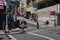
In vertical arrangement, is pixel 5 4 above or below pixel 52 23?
above

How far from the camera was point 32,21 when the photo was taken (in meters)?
62.3

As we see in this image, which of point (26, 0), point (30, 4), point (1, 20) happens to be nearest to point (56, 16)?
point (1, 20)

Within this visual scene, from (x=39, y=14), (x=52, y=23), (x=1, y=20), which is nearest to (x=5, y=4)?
(x=1, y=20)

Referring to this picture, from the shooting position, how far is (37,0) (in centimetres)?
6869

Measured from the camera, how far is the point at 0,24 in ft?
128

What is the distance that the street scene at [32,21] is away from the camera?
33.1 meters

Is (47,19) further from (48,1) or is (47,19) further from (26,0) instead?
(26,0)

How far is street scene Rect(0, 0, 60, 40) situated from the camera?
109ft

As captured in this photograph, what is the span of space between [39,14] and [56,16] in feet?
39.4

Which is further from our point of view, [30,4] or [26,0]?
[26,0]

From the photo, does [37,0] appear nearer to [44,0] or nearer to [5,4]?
[44,0]

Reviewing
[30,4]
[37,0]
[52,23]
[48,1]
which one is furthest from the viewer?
[30,4]

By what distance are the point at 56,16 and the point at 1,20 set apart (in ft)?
43.1

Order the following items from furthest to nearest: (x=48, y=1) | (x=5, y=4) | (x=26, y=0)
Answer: (x=26, y=0), (x=48, y=1), (x=5, y=4)
